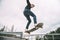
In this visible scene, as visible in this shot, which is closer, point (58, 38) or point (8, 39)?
point (8, 39)


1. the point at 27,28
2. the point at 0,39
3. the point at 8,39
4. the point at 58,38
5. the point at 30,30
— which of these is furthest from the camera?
the point at 58,38

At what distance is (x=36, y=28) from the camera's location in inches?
311

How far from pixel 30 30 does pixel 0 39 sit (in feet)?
6.92

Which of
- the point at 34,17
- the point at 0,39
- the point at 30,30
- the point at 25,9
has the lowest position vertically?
the point at 0,39

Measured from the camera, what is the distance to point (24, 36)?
27.6 ft

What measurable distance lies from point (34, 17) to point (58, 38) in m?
34.0

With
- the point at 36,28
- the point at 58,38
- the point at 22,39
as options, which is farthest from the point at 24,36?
the point at 58,38

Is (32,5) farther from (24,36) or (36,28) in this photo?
(24,36)

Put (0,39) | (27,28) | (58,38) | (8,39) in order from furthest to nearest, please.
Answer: (58,38)
(27,28)
(8,39)
(0,39)

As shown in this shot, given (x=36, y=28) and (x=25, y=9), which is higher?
(x=25, y=9)

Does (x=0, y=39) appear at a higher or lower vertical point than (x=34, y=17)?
lower

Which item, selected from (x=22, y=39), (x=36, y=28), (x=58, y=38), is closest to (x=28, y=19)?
(x=36, y=28)

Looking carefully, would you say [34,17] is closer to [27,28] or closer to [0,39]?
[27,28]

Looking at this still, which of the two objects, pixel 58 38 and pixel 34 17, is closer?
pixel 34 17
